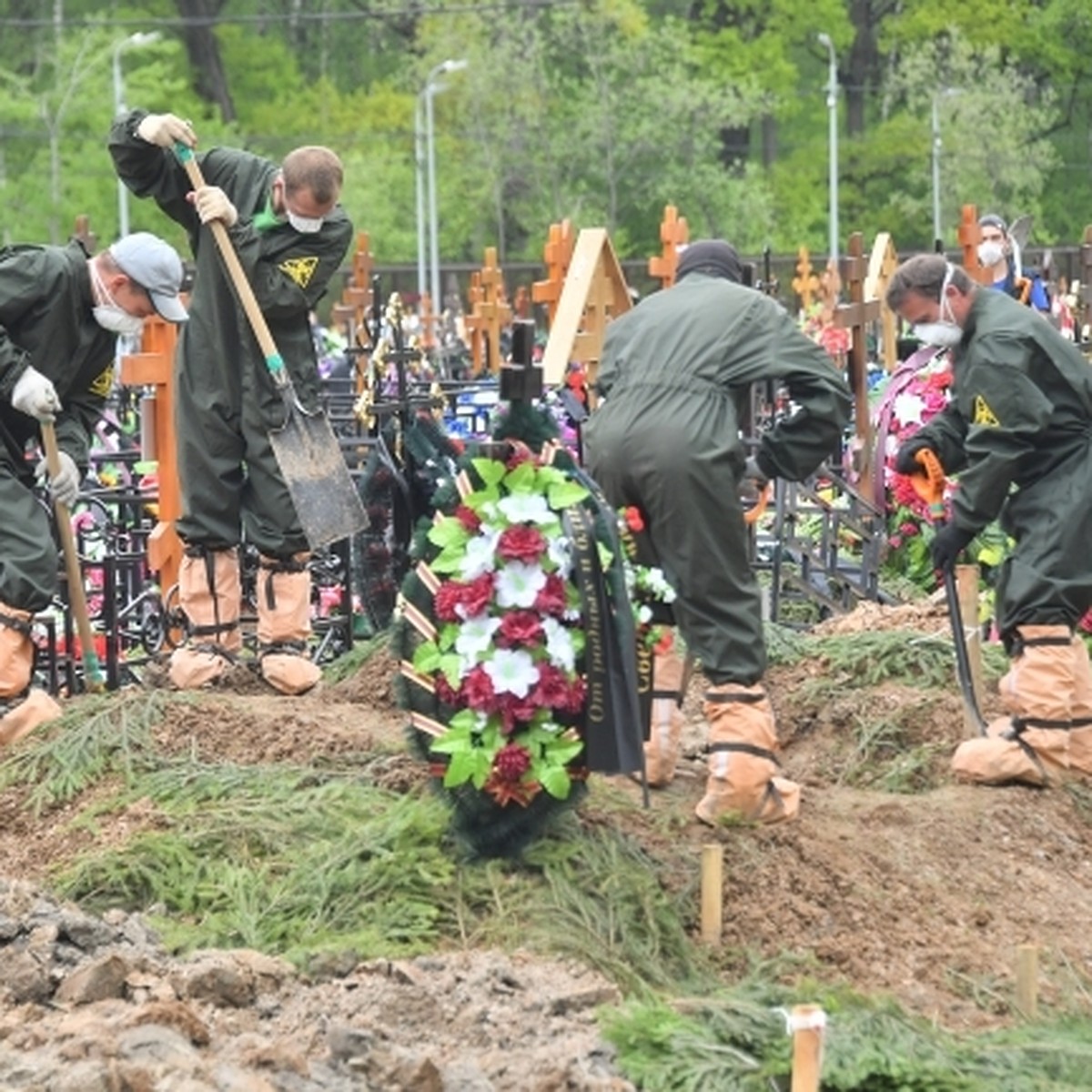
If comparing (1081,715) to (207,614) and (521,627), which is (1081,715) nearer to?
(521,627)

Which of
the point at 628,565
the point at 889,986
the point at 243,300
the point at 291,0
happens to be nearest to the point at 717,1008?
the point at 889,986

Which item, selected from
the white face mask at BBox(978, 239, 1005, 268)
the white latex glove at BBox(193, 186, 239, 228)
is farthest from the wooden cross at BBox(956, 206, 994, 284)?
the white latex glove at BBox(193, 186, 239, 228)

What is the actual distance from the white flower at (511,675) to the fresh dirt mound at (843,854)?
75 centimetres

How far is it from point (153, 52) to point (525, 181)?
891 centimetres

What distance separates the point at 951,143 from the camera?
55844 millimetres

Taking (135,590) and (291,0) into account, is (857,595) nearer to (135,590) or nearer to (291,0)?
(135,590)

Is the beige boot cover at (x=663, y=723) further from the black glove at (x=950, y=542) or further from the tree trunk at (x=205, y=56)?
the tree trunk at (x=205, y=56)

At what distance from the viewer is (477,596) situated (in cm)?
700

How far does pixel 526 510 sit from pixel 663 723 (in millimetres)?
1698

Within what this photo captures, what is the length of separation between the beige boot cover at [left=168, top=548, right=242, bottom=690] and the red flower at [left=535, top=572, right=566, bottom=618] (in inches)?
124

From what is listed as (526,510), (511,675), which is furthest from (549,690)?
(526,510)

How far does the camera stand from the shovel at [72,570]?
921 centimetres

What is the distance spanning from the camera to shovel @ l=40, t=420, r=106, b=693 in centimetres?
921

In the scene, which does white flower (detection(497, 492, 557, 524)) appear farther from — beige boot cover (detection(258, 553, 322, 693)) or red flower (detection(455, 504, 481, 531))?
beige boot cover (detection(258, 553, 322, 693))
